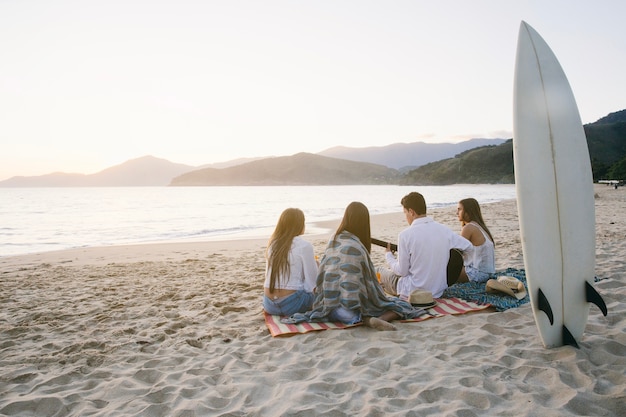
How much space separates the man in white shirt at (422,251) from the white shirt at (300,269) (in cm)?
102

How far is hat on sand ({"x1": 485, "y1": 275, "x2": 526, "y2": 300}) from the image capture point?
5.07 m

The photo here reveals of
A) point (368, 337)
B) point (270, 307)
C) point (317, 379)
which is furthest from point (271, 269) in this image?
point (317, 379)

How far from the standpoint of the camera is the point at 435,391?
2965mm

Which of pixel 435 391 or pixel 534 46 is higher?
pixel 534 46

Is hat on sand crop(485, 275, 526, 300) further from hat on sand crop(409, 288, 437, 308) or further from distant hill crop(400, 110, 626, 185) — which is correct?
distant hill crop(400, 110, 626, 185)

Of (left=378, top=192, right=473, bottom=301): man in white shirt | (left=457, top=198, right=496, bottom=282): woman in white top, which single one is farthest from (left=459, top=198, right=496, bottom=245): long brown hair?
(left=378, top=192, right=473, bottom=301): man in white shirt

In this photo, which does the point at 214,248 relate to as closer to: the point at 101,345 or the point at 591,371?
the point at 101,345

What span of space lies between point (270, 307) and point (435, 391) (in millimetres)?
2385

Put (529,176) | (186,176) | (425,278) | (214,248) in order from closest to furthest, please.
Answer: (529,176), (425,278), (214,248), (186,176)

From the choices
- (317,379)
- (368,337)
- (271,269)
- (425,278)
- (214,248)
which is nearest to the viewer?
(317,379)

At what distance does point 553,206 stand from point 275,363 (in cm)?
263

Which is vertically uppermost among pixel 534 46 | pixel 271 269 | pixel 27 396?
pixel 534 46

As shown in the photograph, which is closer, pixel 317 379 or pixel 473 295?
pixel 317 379

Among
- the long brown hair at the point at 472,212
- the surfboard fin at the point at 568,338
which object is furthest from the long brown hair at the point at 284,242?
the surfboard fin at the point at 568,338
